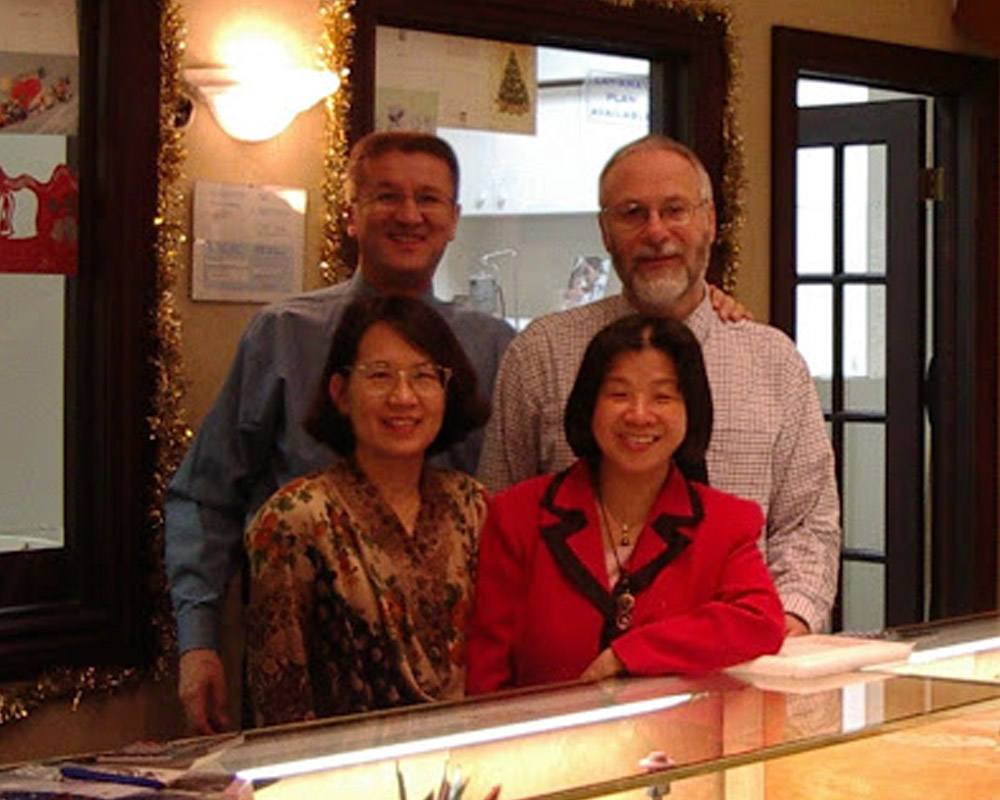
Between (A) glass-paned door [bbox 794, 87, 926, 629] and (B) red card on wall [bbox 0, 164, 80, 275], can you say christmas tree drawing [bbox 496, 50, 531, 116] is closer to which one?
(B) red card on wall [bbox 0, 164, 80, 275]

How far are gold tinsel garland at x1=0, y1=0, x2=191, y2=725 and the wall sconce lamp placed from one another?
8cm

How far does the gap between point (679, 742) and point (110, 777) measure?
1.77 feet

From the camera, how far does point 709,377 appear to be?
3.22 meters

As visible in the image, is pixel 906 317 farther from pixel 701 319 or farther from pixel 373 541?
pixel 373 541

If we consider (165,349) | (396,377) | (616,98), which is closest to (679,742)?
(396,377)

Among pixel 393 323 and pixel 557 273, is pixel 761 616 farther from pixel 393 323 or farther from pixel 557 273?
pixel 557 273

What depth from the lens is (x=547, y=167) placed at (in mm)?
4891

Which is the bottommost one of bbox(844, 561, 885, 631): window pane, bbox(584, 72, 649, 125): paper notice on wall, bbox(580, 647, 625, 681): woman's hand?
bbox(844, 561, 885, 631): window pane

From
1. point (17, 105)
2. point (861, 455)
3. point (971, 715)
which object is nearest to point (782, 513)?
point (971, 715)

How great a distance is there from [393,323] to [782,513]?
0.85 meters

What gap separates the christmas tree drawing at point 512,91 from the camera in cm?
473

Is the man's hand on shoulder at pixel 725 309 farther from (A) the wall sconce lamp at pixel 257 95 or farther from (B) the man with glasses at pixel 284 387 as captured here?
(A) the wall sconce lamp at pixel 257 95

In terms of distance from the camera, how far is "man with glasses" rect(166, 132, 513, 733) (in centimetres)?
331

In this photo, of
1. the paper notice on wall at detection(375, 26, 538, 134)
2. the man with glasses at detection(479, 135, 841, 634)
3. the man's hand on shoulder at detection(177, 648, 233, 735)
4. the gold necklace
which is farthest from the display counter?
the paper notice on wall at detection(375, 26, 538, 134)
